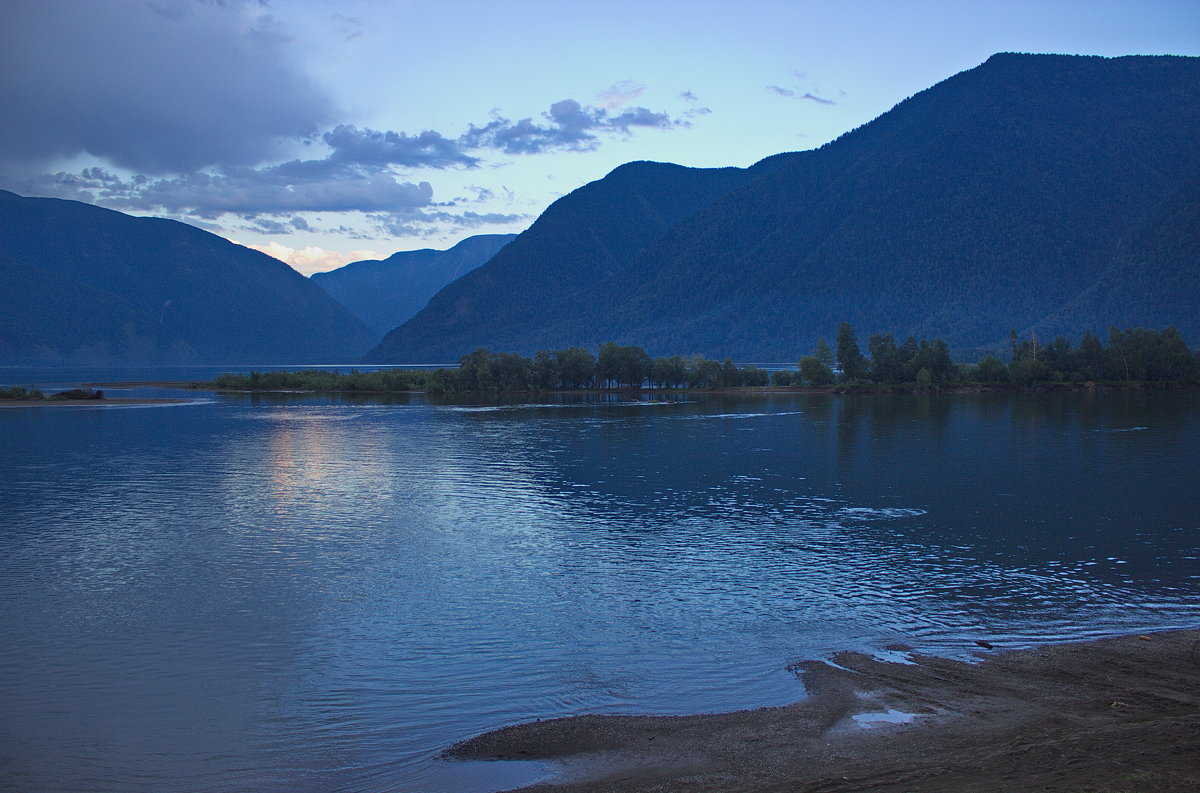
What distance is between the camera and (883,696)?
1445 centimetres

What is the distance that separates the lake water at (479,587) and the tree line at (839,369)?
85.5 metres

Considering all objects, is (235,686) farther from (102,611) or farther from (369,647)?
(102,611)

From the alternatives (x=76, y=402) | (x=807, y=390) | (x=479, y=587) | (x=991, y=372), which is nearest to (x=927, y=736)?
(x=479, y=587)

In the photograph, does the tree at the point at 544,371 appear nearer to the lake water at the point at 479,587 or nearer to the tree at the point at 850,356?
the tree at the point at 850,356

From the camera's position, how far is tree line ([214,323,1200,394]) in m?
132

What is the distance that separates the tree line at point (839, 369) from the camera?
434 ft

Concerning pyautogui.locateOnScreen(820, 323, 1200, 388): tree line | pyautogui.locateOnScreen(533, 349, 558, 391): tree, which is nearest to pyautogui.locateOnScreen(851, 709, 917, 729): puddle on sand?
pyautogui.locateOnScreen(820, 323, 1200, 388): tree line

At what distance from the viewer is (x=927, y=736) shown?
12500 mm

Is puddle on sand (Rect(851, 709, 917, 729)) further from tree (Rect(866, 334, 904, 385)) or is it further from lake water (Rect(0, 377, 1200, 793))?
tree (Rect(866, 334, 904, 385))

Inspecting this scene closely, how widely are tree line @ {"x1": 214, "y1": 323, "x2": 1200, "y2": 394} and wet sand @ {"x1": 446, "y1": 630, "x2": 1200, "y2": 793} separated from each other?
12231 cm

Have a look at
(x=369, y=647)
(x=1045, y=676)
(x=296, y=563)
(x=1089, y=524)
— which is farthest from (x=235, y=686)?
(x=1089, y=524)

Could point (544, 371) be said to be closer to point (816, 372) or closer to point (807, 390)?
point (807, 390)

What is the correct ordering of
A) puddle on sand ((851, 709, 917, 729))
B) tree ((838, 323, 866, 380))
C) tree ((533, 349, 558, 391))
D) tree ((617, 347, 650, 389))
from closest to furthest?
puddle on sand ((851, 709, 917, 729)), tree ((838, 323, 866, 380)), tree ((533, 349, 558, 391)), tree ((617, 347, 650, 389))

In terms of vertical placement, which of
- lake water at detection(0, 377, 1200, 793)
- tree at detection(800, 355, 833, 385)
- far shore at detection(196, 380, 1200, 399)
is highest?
tree at detection(800, 355, 833, 385)
